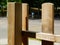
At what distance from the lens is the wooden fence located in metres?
1.99

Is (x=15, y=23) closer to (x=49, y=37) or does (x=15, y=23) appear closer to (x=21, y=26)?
(x=21, y=26)

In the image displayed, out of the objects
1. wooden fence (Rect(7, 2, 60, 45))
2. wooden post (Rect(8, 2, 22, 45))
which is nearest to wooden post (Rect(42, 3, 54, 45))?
wooden fence (Rect(7, 2, 60, 45))

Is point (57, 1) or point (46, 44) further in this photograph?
point (57, 1)

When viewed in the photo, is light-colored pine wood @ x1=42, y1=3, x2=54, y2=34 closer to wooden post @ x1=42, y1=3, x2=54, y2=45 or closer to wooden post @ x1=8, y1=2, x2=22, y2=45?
wooden post @ x1=42, y1=3, x2=54, y2=45

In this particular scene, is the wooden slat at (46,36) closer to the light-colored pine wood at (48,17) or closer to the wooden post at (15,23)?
the light-colored pine wood at (48,17)

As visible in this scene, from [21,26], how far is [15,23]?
8cm

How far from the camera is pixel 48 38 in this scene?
1979mm

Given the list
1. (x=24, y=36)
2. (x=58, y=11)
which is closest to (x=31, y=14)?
(x=58, y=11)

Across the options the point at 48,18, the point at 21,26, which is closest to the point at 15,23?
the point at 21,26

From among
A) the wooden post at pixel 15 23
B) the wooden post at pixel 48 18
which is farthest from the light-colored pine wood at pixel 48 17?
the wooden post at pixel 15 23

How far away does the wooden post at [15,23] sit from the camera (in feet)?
7.04

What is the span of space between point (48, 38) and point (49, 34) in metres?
0.03

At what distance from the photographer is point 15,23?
2156mm

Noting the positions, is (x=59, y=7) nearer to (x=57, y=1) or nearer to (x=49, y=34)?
(x=57, y=1)
